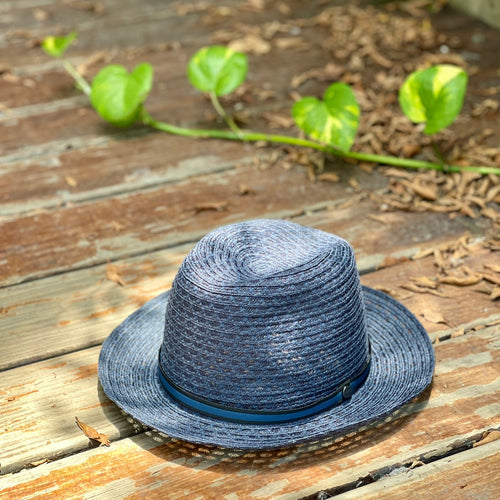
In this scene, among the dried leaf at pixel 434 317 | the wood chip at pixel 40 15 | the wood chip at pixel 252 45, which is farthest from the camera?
the wood chip at pixel 40 15

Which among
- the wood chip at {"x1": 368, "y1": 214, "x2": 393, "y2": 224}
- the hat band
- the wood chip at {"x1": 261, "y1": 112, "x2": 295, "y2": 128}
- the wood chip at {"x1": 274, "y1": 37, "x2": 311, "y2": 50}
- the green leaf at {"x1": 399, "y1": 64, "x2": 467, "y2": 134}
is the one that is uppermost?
the green leaf at {"x1": 399, "y1": 64, "x2": 467, "y2": 134}

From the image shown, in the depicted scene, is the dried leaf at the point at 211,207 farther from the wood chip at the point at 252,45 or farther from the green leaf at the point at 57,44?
the wood chip at the point at 252,45

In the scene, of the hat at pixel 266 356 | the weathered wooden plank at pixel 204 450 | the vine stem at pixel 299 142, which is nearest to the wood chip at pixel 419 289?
the weathered wooden plank at pixel 204 450

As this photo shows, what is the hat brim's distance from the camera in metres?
1.26

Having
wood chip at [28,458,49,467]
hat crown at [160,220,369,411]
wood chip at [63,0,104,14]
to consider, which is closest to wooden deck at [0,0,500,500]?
wood chip at [28,458,49,467]

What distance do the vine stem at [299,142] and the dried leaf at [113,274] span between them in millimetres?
775

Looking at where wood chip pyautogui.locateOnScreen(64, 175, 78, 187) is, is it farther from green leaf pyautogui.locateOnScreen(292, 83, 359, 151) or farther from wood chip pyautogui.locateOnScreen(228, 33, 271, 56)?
wood chip pyautogui.locateOnScreen(228, 33, 271, 56)

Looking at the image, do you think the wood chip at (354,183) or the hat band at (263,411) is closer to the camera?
the hat band at (263,411)

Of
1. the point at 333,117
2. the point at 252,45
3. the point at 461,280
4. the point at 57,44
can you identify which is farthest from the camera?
the point at 252,45

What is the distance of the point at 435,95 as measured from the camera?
2148 mm

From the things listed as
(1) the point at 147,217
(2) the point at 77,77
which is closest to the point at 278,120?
(1) the point at 147,217

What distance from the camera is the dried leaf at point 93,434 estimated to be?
1372mm

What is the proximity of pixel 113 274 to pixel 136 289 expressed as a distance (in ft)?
0.29

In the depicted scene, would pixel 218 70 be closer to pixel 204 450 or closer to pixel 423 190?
pixel 423 190
